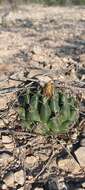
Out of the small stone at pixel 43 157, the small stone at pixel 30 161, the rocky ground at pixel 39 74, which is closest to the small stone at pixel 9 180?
A: the rocky ground at pixel 39 74

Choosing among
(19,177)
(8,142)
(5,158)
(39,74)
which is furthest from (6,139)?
(39,74)

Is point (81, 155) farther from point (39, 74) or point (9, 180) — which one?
point (39, 74)

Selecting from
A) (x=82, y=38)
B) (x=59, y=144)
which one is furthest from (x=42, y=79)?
(x=82, y=38)

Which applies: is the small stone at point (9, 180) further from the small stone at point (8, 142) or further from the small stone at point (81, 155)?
the small stone at point (81, 155)

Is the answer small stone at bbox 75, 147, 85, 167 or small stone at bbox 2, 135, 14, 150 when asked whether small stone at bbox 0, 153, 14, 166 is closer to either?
small stone at bbox 2, 135, 14, 150

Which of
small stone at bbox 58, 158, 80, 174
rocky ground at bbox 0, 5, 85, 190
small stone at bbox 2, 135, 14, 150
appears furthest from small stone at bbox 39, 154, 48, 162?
small stone at bbox 2, 135, 14, 150

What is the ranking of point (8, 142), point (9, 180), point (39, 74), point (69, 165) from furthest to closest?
point (39, 74)
point (8, 142)
point (69, 165)
point (9, 180)

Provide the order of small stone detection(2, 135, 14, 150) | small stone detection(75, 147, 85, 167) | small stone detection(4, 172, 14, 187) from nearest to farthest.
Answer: small stone detection(4, 172, 14, 187), small stone detection(75, 147, 85, 167), small stone detection(2, 135, 14, 150)
